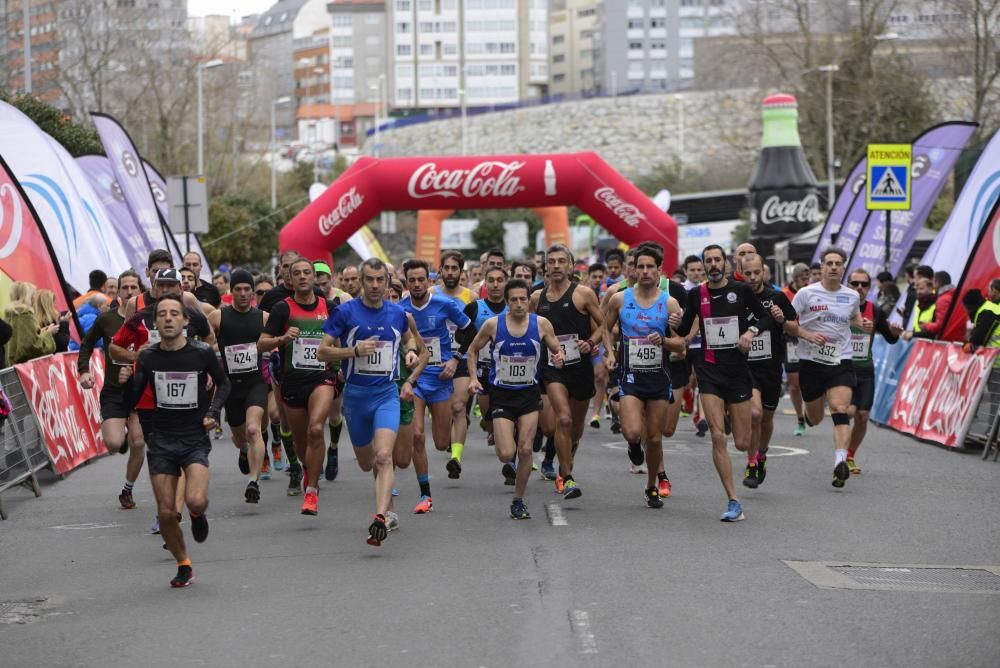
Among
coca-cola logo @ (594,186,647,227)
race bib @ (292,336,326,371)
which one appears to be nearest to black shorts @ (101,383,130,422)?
race bib @ (292,336,326,371)

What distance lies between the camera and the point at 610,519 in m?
10.9

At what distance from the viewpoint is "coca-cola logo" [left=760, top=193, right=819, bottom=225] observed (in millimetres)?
53531

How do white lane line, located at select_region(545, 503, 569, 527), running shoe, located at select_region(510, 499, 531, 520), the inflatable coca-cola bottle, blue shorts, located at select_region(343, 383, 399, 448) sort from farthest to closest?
the inflatable coca-cola bottle
running shoe, located at select_region(510, 499, 531, 520)
white lane line, located at select_region(545, 503, 569, 527)
blue shorts, located at select_region(343, 383, 399, 448)

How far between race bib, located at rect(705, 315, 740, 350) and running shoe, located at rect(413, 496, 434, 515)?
2332 millimetres

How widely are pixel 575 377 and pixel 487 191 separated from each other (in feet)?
47.9

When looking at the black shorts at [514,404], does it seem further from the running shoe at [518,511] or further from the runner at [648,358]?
the runner at [648,358]

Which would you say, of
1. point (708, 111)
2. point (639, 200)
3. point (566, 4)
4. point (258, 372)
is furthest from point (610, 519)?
point (566, 4)

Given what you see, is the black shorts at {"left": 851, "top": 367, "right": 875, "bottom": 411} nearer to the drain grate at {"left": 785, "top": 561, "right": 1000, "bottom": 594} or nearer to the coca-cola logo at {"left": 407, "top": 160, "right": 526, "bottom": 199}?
the drain grate at {"left": 785, "top": 561, "right": 1000, "bottom": 594}

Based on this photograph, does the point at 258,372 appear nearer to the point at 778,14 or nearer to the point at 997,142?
the point at 997,142

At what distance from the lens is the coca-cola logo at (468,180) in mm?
26359

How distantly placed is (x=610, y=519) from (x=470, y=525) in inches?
38.8

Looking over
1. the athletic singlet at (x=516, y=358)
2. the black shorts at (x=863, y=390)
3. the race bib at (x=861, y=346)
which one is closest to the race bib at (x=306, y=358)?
the athletic singlet at (x=516, y=358)

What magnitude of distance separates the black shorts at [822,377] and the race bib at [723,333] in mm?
1840

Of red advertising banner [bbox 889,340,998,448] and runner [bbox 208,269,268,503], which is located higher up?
runner [bbox 208,269,268,503]
